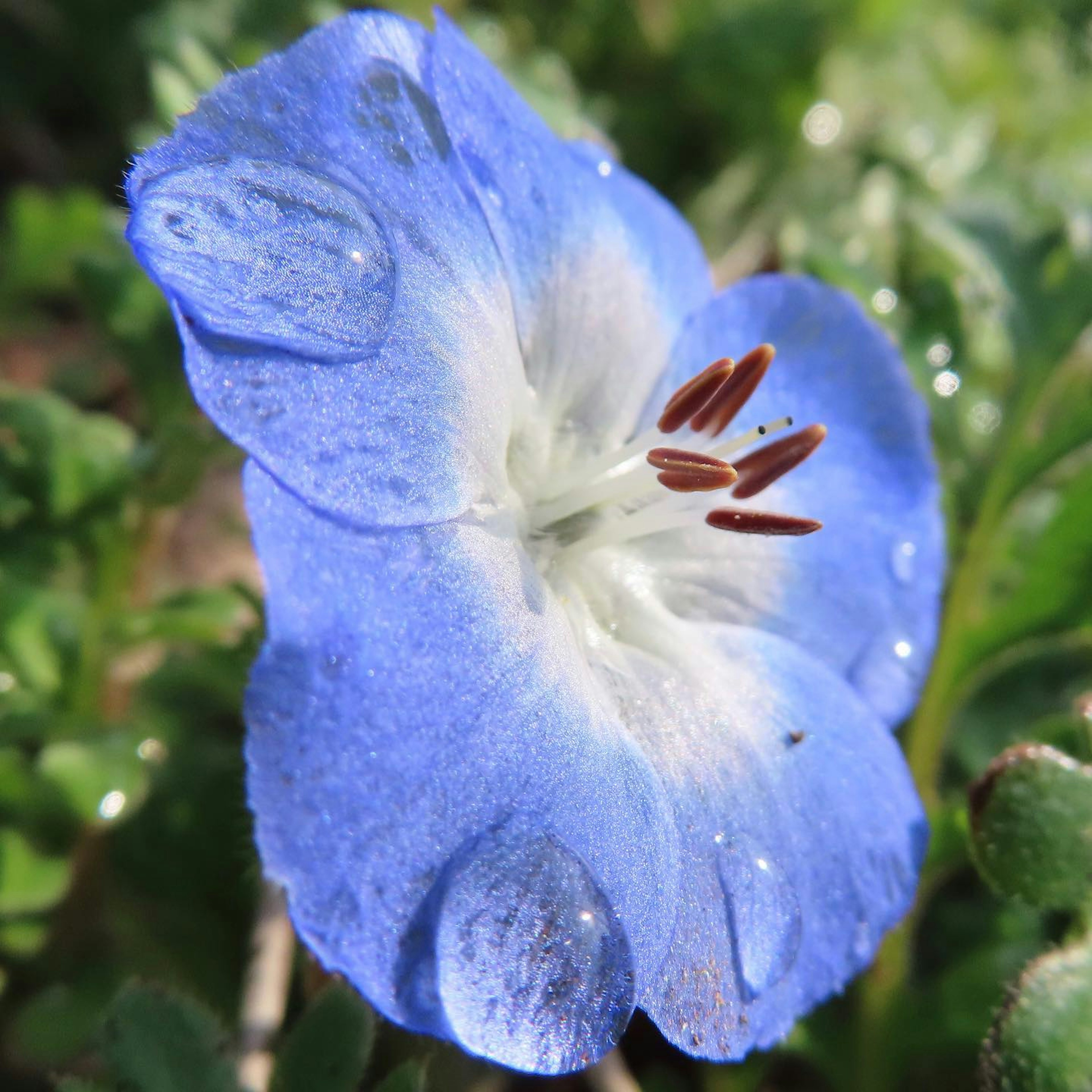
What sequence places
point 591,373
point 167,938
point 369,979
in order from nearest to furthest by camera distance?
1. point 369,979
2. point 591,373
3. point 167,938

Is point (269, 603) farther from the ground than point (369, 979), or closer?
farther from the ground

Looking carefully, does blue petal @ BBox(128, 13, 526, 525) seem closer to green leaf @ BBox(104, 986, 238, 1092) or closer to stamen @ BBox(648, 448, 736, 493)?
stamen @ BBox(648, 448, 736, 493)

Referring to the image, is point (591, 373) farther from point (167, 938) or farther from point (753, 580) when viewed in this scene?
point (167, 938)

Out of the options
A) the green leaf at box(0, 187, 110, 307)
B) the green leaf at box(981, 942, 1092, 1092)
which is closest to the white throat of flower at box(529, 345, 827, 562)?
the green leaf at box(981, 942, 1092, 1092)

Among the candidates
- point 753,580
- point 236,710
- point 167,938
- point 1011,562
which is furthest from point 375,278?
point 1011,562

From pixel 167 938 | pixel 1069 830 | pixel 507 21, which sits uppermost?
pixel 1069 830

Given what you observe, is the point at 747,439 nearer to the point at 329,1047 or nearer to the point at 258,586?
the point at 329,1047

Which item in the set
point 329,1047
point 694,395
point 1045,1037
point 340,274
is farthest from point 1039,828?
point 340,274
